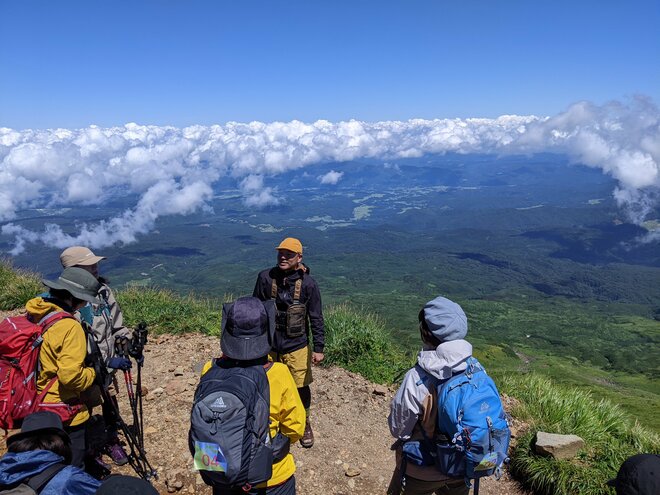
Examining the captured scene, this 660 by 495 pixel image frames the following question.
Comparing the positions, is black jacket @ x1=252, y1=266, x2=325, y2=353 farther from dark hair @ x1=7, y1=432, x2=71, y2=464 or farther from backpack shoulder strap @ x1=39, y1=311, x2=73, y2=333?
dark hair @ x1=7, y1=432, x2=71, y2=464

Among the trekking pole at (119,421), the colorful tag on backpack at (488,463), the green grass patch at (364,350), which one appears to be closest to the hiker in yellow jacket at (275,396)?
the colorful tag on backpack at (488,463)

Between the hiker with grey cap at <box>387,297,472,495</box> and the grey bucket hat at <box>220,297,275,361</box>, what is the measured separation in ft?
3.88

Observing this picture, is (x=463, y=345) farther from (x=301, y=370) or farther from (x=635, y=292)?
(x=635, y=292)

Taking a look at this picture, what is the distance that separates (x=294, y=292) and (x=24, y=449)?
3176mm

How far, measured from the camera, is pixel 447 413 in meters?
3.17

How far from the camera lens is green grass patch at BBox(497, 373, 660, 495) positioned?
543cm

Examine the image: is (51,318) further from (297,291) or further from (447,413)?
(447,413)

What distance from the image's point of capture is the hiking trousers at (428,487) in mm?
3588

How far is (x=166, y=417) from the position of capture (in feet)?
20.9

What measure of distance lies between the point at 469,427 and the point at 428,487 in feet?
2.93

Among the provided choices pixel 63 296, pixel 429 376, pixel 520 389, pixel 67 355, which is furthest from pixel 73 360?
pixel 520 389

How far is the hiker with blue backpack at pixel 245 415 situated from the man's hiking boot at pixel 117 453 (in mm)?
2748

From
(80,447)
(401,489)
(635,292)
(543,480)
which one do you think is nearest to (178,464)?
(80,447)

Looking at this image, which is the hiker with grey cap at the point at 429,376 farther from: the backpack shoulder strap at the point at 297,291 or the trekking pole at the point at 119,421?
the trekking pole at the point at 119,421
